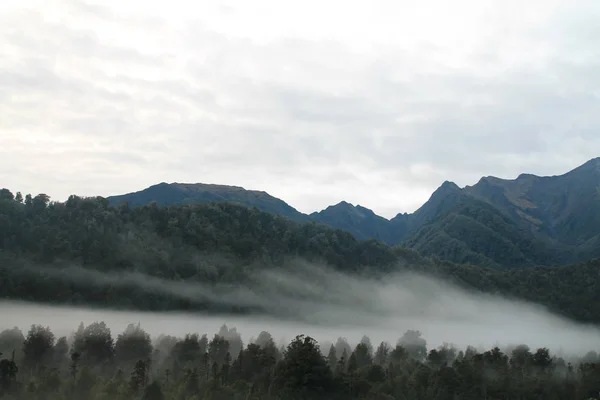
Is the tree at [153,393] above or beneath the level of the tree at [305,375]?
beneath

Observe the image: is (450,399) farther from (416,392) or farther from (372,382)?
(372,382)

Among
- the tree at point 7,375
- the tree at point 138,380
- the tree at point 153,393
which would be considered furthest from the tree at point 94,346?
the tree at point 153,393

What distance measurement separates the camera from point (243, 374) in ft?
476

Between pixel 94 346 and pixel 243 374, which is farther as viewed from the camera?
pixel 94 346

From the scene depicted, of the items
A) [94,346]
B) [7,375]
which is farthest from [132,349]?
[7,375]

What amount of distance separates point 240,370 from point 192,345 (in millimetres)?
32783

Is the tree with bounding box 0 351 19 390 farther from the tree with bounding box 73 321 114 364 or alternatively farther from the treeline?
the tree with bounding box 73 321 114 364

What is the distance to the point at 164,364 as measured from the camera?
16325 cm

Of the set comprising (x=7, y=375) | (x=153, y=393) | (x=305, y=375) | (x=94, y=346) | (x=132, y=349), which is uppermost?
(x=305, y=375)

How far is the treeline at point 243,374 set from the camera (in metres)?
118

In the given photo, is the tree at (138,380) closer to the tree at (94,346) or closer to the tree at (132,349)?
the tree at (94,346)

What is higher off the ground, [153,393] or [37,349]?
[153,393]

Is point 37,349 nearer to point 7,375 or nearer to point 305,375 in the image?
point 7,375

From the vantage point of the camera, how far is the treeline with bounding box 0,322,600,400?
118 meters
